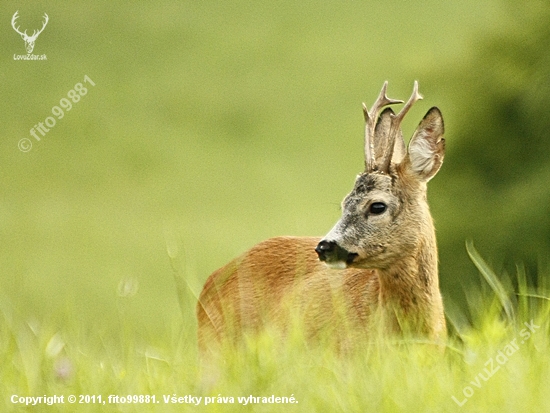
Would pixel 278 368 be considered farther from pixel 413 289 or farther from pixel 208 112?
pixel 208 112

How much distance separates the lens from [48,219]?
15.9 m

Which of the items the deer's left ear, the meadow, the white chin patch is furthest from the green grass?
the deer's left ear

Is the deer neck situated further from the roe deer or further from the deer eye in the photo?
the deer eye

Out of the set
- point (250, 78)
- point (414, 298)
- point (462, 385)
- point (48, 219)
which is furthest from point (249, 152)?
point (462, 385)

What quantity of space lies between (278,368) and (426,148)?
5.92ft

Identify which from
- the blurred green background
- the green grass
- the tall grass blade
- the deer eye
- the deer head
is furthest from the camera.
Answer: the blurred green background

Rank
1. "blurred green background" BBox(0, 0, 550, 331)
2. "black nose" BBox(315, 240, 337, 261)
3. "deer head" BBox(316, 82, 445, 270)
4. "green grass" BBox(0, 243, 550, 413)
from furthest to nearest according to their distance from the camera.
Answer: "blurred green background" BBox(0, 0, 550, 331) → "deer head" BBox(316, 82, 445, 270) → "black nose" BBox(315, 240, 337, 261) → "green grass" BBox(0, 243, 550, 413)

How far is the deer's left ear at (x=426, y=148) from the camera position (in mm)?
5246

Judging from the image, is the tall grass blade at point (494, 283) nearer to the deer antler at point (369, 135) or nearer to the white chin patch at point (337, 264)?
the white chin patch at point (337, 264)

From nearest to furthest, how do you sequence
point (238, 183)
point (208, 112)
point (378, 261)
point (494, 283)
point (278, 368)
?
point (278, 368), point (494, 283), point (378, 261), point (238, 183), point (208, 112)

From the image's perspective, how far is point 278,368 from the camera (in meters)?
4.02

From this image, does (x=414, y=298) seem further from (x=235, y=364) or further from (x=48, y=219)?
(x=48, y=219)

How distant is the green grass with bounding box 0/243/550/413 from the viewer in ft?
12.5

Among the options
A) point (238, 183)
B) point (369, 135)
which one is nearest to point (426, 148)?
point (369, 135)
